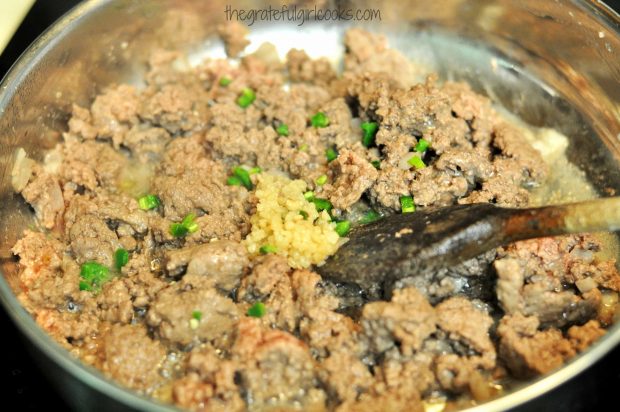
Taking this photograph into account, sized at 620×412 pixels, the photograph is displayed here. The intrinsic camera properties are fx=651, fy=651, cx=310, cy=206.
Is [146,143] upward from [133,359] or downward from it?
upward

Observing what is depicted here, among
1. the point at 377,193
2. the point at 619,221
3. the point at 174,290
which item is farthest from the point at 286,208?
the point at 619,221

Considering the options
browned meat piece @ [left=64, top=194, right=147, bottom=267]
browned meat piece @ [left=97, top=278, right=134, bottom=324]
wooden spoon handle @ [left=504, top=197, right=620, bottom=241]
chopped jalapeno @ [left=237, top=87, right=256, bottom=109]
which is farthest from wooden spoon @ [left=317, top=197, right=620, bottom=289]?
chopped jalapeno @ [left=237, top=87, right=256, bottom=109]

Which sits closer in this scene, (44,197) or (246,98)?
(44,197)

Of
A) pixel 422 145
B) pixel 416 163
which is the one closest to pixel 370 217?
pixel 416 163

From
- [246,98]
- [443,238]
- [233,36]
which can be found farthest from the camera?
[233,36]

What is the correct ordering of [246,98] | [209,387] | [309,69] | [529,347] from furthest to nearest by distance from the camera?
[309,69] < [246,98] < [529,347] < [209,387]

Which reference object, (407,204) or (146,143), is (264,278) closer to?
(407,204)

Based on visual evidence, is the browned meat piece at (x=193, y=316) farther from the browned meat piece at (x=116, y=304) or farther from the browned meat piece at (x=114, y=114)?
the browned meat piece at (x=114, y=114)
